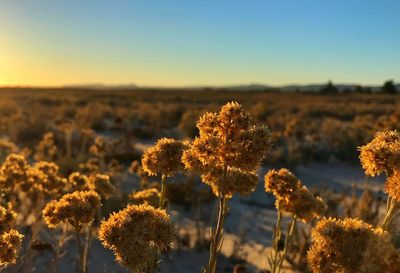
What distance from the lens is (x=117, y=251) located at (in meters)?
2.48

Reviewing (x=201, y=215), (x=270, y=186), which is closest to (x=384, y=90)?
(x=201, y=215)

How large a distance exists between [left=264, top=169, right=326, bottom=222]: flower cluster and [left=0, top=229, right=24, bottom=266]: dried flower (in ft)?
6.12

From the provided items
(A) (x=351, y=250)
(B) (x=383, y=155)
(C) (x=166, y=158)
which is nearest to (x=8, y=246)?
(C) (x=166, y=158)

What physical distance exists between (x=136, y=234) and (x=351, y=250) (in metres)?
1.06

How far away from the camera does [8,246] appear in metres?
2.67

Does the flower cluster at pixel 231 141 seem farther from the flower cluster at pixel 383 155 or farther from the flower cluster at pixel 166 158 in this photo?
the flower cluster at pixel 383 155

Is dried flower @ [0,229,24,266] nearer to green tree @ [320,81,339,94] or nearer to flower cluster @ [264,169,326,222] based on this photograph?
flower cluster @ [264,169,326,222]

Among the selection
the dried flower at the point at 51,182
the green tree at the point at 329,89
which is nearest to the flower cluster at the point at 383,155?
the dried flower at the point at 51,182

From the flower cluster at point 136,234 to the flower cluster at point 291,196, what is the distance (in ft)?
4.40

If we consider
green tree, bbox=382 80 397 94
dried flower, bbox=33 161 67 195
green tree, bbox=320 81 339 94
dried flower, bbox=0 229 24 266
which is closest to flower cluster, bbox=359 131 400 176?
dried flower, bbox=0 229 24 266

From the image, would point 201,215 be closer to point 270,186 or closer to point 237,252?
point 237,252

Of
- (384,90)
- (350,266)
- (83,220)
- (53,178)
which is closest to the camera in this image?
(350,266)

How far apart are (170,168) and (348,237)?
5.03ft

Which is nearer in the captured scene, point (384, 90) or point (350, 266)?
point (350, 266)
